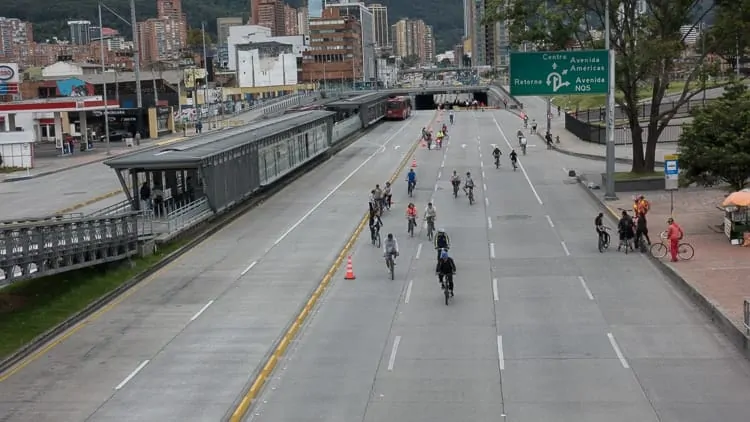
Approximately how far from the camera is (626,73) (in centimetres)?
4653

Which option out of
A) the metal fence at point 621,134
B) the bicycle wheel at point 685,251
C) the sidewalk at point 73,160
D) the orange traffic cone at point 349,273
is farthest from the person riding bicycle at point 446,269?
the sidewalk at point 73,160

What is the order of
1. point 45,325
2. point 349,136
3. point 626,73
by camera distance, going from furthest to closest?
point 349,136, point 626,73, point 45,325

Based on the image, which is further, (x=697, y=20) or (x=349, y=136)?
(x=349, y=136)

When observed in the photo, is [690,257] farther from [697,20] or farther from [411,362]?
[697,20]

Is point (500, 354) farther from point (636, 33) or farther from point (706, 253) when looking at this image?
point (636, 33)

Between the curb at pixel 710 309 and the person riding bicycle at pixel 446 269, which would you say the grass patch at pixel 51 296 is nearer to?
the person riding bicycle at pixel 446 269

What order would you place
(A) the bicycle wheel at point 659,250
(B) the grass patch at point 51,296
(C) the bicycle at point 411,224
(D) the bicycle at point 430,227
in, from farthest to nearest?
(C) the bicycle at point 411,224 → (D) the bicycle at point 430,227 → (A) the bicycle wheel at point 659,250 → (B) the grass patch at point 51,296

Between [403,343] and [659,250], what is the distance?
1167cm

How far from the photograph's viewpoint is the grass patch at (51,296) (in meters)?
23.2

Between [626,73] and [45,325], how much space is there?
101 ft

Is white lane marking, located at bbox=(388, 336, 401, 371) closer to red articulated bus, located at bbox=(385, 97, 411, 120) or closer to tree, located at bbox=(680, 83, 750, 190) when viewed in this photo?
tree, located at bbox=(680, 83, 750, 190)

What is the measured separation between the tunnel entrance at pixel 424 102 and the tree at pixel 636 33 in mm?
140070

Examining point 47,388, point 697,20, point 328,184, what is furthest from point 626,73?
point 47,388

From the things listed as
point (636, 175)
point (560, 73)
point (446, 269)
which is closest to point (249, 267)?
point (446, 269)
